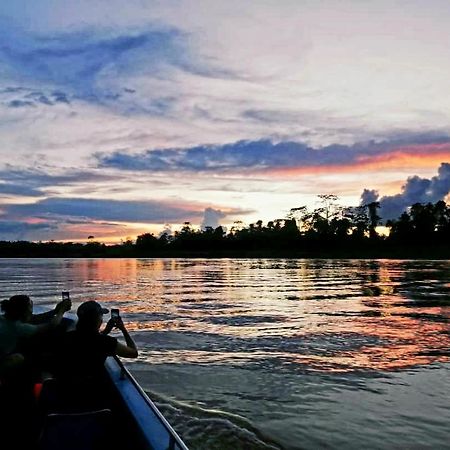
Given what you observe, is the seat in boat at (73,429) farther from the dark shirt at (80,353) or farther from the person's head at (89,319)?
the person's head at (89,319)

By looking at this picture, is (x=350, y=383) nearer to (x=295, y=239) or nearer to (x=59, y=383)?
(x=59, y=383)

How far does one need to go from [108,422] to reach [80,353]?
93 cm

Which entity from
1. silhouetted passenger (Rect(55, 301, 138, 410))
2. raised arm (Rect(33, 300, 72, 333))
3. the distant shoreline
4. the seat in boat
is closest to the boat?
the seat in boat

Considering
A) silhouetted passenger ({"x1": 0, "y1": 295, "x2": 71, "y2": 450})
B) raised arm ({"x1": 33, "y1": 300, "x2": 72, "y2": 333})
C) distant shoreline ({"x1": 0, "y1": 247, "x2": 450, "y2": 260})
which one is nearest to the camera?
silhouetted passenger ({"x1": 0, "y1": 295, "x2": 71, "y2": 450})

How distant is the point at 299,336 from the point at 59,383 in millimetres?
11419

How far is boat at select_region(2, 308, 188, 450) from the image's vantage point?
14.6 feet

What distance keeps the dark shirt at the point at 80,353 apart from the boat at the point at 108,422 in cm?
25

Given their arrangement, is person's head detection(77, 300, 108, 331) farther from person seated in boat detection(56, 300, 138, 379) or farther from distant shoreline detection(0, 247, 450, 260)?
distant shoreline detection(0, 247, 450, 260)

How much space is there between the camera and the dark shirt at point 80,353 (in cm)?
529

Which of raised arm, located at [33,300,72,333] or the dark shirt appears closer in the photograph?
the dark shirt

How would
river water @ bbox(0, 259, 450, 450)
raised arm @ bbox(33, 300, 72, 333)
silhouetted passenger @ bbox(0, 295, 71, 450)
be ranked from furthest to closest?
river water @ bbox(0, 259, 450, 450) → raised arm @ bbox(33, 300, 72, 333) → silhouetted passenger @ bbox(0, 295, 71, 450)

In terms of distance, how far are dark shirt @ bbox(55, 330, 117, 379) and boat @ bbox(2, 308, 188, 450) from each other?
25 centimetres

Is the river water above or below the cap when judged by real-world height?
below

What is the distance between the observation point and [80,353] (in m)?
5.29
